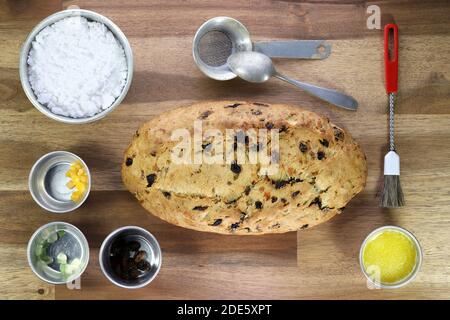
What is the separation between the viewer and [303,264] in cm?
158

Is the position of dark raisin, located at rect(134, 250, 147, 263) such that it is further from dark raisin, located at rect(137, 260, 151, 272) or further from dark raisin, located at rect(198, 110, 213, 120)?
dark raisin, located at rect(198, 110, 213, 120)

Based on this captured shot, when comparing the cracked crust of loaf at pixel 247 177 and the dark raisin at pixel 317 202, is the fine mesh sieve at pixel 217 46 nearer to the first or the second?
A: the cracked crust of loaf at pixel 247 177

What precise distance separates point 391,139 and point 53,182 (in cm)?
106

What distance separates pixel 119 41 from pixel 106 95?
0.57 ft

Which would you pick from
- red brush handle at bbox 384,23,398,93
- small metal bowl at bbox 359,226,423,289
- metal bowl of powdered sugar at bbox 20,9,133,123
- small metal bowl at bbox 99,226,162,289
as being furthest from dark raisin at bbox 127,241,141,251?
red brush handle at bbox 384,23,398,93

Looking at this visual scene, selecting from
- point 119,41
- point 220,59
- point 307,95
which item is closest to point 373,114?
point 307,95

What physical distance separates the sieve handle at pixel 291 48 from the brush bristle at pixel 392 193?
0.45m

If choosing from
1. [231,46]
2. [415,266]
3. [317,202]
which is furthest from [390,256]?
[231,46]

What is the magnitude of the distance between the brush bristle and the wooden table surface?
2.0 inches

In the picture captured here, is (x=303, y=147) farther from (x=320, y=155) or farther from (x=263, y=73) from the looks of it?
(x=263, y=73)

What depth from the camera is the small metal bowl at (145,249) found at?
144 centimetres

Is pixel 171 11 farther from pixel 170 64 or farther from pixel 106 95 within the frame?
pixel 106 95

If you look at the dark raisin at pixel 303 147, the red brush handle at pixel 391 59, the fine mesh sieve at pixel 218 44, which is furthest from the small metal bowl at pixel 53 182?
the red brush handle at pixel 391 59

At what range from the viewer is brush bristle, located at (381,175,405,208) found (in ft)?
4.99
